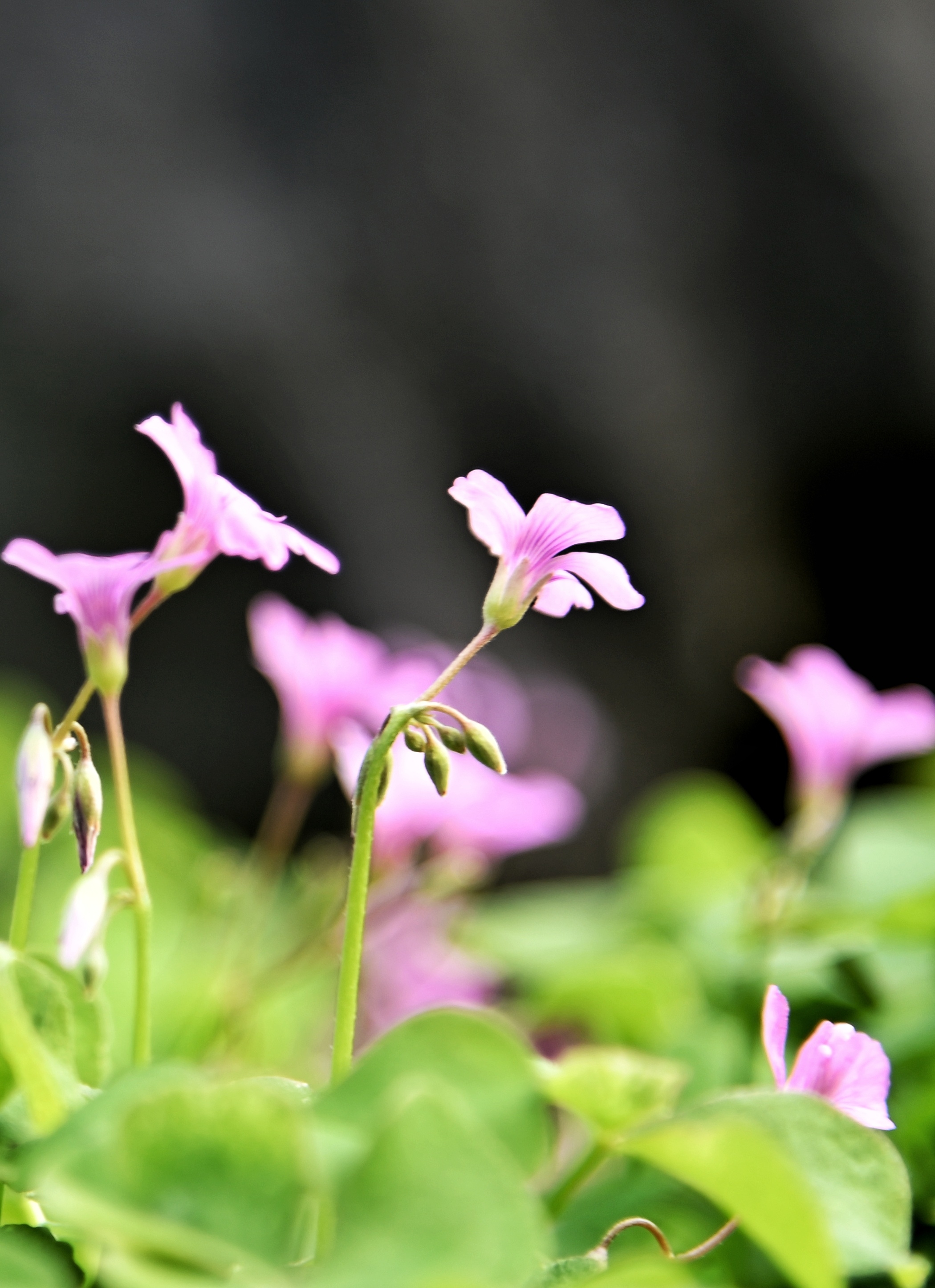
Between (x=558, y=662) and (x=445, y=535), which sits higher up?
(x=445, y=535)

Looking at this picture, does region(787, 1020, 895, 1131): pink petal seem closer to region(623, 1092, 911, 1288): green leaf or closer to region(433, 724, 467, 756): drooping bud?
region(623, 1092, 911, 1288): green leaf

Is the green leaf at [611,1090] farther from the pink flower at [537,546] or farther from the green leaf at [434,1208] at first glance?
the pink flower at [537,546]

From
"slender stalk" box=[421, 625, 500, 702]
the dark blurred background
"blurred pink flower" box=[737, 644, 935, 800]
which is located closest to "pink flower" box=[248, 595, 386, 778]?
"blurred pink flower" box=[737, 644, 935, 800]

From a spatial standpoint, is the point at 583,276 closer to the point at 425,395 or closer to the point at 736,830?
the point at 425,395

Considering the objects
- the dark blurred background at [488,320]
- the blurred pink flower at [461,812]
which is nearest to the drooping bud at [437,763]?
the blurred pink flower at [461,812]

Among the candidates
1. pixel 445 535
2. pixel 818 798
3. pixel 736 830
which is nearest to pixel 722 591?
pixel 445 535

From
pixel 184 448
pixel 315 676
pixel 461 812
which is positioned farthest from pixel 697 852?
pixel 184 448
